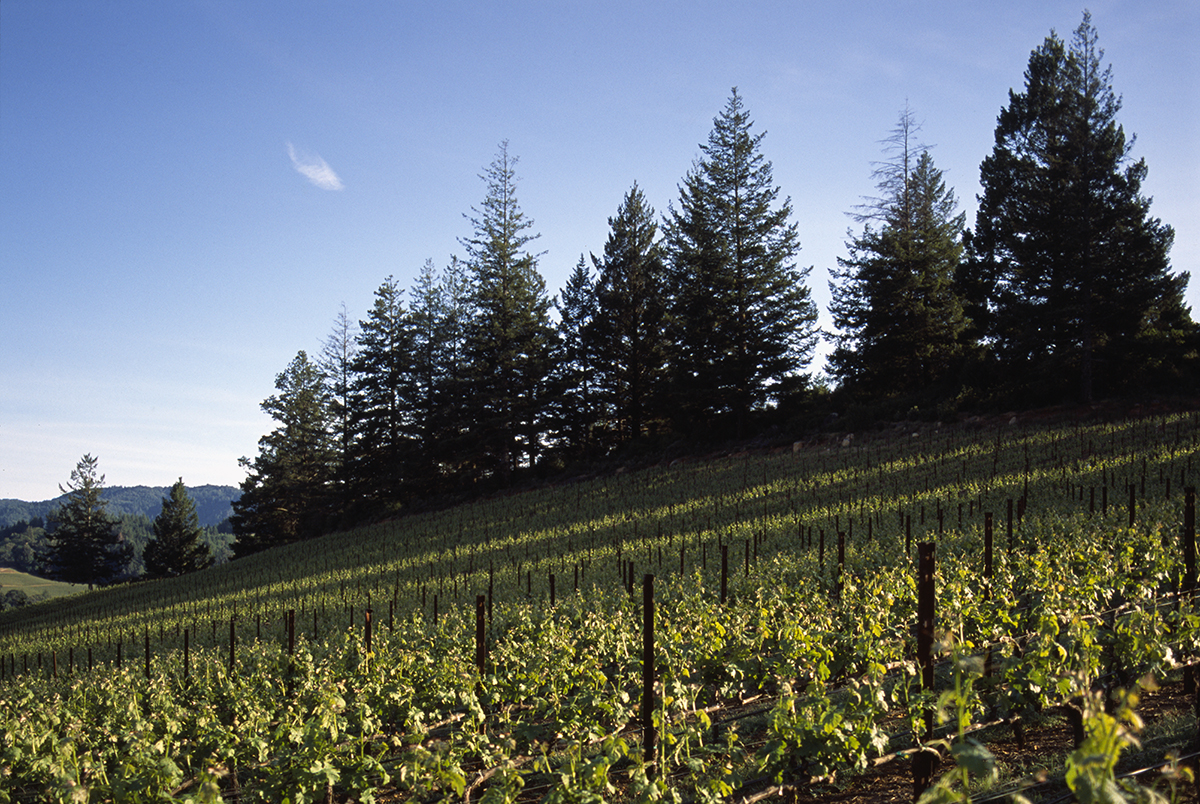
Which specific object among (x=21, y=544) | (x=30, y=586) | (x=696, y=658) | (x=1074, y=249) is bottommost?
(x=30, y=586)

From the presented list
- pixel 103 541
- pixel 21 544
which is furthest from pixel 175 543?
pixel 21 544

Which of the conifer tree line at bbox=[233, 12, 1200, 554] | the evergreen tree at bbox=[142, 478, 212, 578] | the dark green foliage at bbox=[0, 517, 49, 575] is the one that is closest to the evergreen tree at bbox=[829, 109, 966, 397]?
the conifer tree line at bbox=[233, 12, 1200, 554]

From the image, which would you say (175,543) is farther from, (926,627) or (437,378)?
(926,627)

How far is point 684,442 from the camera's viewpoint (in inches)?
1453

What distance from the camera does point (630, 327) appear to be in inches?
1656

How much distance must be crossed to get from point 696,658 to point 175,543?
59.9 m

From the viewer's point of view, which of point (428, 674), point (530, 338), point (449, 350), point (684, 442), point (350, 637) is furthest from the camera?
point (449, 350)

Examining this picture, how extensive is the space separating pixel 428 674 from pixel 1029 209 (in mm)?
30785

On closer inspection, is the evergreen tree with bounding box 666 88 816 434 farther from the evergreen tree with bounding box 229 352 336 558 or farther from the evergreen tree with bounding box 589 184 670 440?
the evergreen tree with bounding box 229 352 336 558

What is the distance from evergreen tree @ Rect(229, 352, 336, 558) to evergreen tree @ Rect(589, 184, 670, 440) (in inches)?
859

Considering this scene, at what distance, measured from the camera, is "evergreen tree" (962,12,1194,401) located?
2605 centimetres

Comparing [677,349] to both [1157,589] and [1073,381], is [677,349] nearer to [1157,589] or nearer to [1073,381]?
[1073,381]

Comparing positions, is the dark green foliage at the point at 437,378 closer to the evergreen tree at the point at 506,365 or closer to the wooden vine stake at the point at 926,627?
the evergreen tree at the point at 506,365

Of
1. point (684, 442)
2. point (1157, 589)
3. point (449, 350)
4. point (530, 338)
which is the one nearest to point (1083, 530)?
point (1157, 589)
